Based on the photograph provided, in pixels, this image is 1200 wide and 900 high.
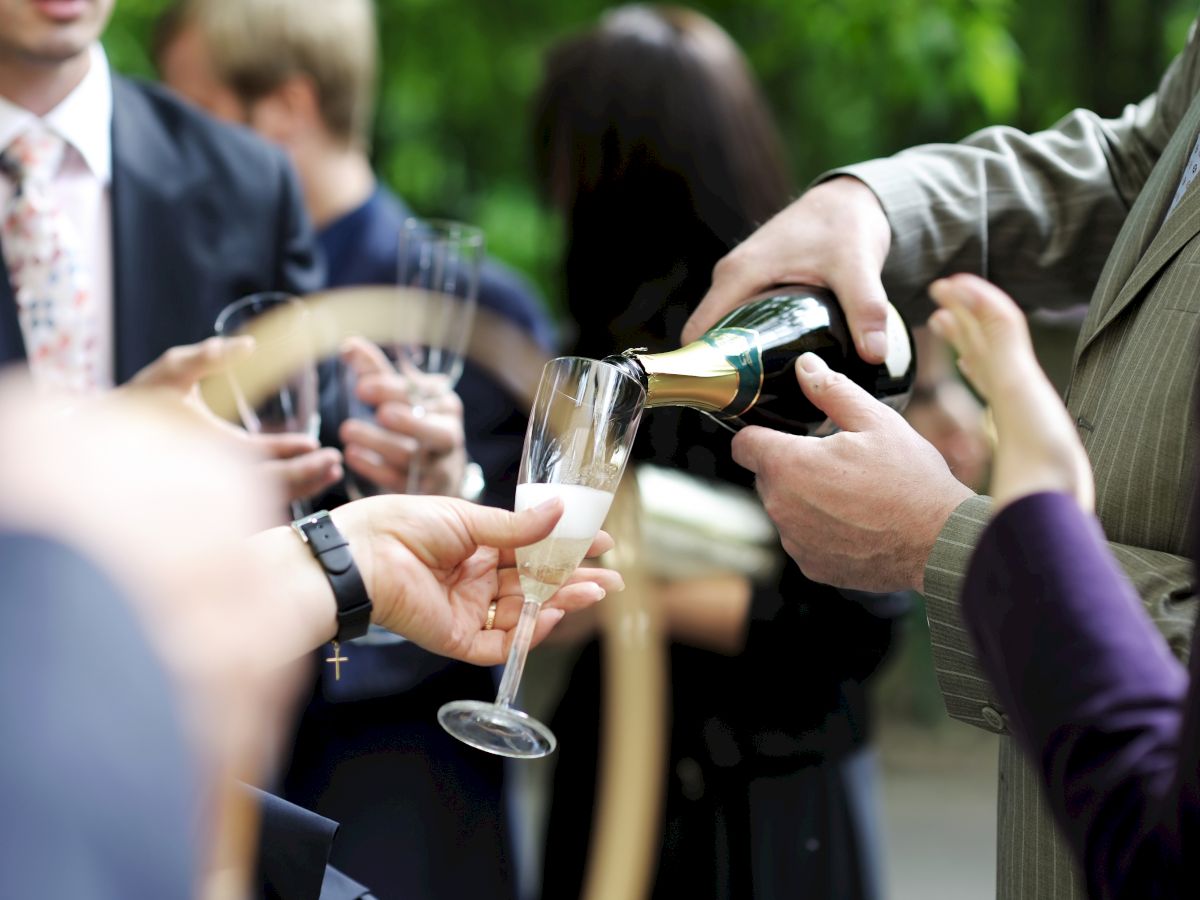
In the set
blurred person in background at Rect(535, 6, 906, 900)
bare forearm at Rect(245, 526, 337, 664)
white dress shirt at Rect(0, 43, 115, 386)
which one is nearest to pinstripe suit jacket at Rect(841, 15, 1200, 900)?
blurred person in background at Rect(535, 6, 906, 900)

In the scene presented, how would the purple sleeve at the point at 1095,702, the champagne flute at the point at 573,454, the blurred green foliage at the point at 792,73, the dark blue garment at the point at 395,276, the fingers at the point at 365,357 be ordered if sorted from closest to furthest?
the purple sleeve at the point at 1095,702, the champagne flute at the point at 573,454, the fingers at the point at 365,357, the dark blue garment at the point at 395,276, the blurred green foliage at the point at 792,73

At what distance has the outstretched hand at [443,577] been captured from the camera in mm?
1701

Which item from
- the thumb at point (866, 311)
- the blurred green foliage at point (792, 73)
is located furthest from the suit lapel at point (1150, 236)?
the blurred green foliage at point (792, 73)

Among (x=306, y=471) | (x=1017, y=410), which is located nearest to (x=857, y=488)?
(x=1017, y=410)

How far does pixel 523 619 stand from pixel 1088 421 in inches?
28.3

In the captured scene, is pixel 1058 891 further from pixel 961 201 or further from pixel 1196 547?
pixel 961 201

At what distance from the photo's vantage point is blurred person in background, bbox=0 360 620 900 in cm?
66

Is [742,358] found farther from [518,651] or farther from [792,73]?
[792,73]

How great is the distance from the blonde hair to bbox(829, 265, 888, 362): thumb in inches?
103

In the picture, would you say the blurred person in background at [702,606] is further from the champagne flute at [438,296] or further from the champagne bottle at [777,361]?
the champagne bottle at [777,361]

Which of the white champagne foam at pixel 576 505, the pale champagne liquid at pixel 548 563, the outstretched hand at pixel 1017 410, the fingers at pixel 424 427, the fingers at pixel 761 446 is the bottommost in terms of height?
the fingers at pixel 424 427

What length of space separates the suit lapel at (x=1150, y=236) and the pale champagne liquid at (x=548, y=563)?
2.31 feet

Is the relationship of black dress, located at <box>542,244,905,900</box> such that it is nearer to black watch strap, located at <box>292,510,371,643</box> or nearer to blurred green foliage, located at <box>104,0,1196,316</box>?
black watch strap, located at <box>292,510,371,643</box>

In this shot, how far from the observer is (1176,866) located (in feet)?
3.17
